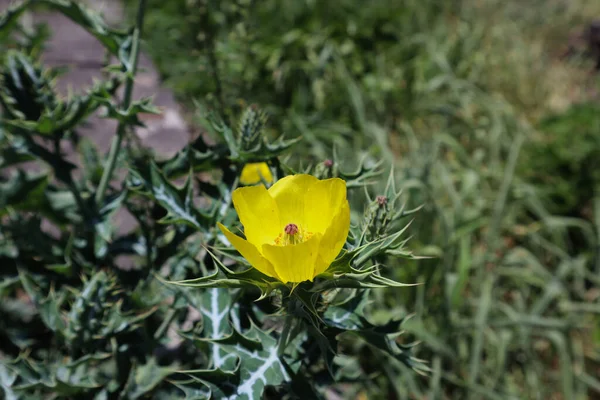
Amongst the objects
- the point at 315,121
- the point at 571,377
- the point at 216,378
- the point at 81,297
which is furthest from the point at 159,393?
the point at 315,121

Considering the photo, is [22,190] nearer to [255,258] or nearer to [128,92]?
[128,92]

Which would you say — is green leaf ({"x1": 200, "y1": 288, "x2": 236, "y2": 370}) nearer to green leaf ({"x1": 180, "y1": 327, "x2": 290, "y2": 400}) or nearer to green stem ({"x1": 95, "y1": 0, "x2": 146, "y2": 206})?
green leaf ({"x1": 180, "y1": 327, "x2": 290, "y2": 400})

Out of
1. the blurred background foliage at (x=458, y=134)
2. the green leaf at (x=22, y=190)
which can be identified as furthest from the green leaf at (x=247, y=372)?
the green leaf at (x=22, y=190)

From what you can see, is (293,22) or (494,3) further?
(494,3)

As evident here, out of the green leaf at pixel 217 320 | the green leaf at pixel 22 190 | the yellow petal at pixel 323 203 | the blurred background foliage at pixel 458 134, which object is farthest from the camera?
the blurred background foliage at pixel 458 134

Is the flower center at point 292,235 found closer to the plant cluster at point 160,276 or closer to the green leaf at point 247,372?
the plant cluster at point 160,276

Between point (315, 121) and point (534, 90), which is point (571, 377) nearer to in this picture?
point (315, 121)
